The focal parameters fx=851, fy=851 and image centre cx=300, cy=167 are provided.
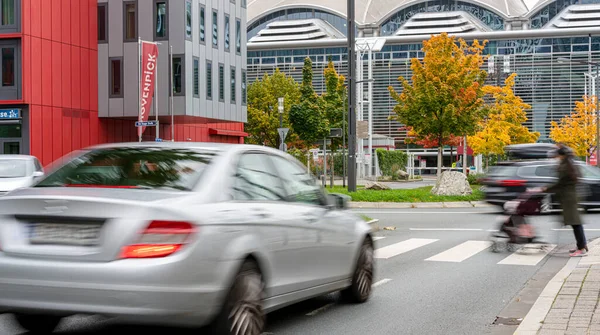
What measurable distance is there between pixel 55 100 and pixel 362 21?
216 ft

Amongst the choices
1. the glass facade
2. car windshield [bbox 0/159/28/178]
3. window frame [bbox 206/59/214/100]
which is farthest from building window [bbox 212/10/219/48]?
the glass facade

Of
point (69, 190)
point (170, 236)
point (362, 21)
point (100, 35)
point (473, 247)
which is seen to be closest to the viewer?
point (170, 236)

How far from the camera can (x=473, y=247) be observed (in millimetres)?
14648

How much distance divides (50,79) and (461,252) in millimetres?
31834

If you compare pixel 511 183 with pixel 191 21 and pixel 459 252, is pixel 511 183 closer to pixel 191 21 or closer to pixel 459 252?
pixel 459 252

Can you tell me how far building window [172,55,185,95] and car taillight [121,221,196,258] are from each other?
3958 centimetres

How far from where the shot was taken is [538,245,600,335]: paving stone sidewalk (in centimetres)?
681

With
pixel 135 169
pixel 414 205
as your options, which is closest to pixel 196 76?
pixel 414 205

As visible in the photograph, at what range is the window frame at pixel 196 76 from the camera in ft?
149

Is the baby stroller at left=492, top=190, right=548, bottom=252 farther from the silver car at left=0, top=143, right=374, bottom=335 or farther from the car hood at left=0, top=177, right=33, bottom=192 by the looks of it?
the car hood at left=0, top=177, right=33, bottom=192

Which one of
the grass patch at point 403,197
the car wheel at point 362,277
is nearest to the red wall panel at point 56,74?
the grass patch at point 403,197

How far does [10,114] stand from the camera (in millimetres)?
40000

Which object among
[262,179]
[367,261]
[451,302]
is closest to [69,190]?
[262,179]

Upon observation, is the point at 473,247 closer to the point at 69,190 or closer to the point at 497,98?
the point at 69,190
